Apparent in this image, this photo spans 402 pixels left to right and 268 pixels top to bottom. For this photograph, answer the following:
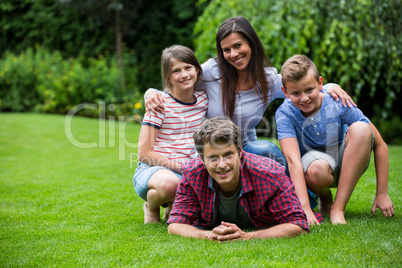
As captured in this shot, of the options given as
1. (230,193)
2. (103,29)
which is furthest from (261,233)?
(103,29)

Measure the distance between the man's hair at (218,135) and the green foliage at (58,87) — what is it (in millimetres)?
7065

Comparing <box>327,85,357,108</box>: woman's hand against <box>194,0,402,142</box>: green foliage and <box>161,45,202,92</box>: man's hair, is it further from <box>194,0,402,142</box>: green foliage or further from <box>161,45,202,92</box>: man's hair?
<box>194,0,402,142</box>: green foliage

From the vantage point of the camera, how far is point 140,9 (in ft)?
38.2

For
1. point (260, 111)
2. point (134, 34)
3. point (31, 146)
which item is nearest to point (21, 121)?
point (31, 146)

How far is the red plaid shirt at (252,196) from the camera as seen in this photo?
2.27 m

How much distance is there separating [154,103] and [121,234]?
79cm

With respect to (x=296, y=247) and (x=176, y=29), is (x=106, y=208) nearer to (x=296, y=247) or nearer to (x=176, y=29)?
(x=296, y=247)

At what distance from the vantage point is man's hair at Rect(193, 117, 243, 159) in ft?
7.23

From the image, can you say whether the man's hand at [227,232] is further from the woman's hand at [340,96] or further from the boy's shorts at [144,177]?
the woman's hand at [340,96]

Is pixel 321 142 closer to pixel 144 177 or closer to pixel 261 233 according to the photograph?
pixel 261 233

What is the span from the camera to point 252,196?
2324mm

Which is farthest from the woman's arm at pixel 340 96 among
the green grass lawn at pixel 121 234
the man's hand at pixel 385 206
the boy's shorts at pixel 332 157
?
the green grass lawn at pixel 121 234

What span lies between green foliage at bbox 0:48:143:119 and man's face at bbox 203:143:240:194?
7119 mm

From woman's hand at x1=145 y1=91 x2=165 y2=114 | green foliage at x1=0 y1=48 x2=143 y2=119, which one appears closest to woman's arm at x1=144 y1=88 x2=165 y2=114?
woman's hand at x1=145 y1=91 x2=165 y2=114
